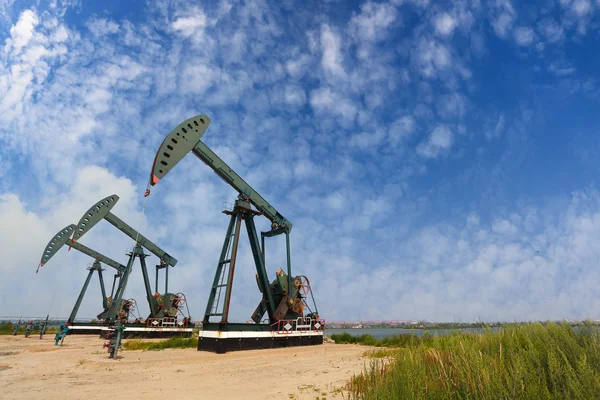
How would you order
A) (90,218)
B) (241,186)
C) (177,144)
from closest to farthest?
(177,144)
(241,186)
(90,218)

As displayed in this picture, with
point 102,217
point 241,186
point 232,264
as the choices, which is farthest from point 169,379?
point 102,217

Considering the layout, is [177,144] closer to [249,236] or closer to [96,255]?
[249,236]

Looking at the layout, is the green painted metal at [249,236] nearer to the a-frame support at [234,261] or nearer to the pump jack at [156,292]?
the a-frame support at [234,261]

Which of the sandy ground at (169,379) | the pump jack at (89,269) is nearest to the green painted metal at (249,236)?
the sandy ground at (169,379)

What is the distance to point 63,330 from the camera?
21594mm

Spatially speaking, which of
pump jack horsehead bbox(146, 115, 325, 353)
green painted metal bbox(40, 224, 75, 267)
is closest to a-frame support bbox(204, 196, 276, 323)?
pump jack horsehead bbox(146, 115, 325, 353)

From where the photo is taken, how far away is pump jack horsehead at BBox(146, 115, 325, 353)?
1636 cm

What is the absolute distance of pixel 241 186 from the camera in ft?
66.3

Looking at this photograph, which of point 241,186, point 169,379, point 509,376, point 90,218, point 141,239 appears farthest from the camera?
point 141,239

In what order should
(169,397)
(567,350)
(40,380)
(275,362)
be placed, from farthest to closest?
(275,362), (40,380), (169,397), (567,350)

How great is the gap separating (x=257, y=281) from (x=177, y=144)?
33.5ft

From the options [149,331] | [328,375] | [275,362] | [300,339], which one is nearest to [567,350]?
[328,375]

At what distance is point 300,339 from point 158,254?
19681mm

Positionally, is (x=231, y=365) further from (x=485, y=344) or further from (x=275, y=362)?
(x=485, y=344)
